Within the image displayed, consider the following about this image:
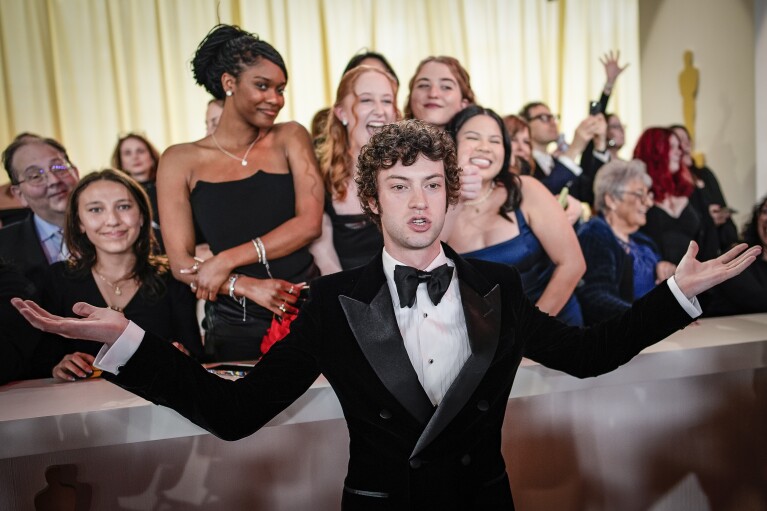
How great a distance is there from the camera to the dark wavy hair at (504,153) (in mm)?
3520

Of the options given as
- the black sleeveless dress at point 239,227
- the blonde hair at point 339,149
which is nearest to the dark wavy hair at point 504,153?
the blonde hair at point 339,149

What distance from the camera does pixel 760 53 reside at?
541 cm

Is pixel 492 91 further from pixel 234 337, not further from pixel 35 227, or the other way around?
pixel 35 227

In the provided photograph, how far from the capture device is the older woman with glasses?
390cm

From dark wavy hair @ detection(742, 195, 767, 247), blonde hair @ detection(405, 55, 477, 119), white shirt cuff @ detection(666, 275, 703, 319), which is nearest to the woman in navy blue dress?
blonde hair @ detection(405, 55, 477, 119)

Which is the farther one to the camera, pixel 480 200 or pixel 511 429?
pixel 480 200

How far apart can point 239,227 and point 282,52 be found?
136cm

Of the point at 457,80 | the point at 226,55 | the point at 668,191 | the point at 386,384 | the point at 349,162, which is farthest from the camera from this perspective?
the point at 668,191

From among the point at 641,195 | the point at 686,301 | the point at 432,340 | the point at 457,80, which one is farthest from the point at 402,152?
the point at 641,195

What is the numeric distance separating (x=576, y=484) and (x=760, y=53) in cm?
389

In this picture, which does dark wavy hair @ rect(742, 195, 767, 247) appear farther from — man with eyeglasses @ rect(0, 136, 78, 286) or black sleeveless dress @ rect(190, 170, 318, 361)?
man with eyeglasses @ rect(0, 136, 78, 286)

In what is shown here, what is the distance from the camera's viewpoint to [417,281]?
1941 mm

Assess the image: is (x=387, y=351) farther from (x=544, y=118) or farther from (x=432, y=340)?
(x=544, y=118)

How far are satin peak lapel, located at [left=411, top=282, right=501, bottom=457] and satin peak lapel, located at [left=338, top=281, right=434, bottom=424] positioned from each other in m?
0.05
